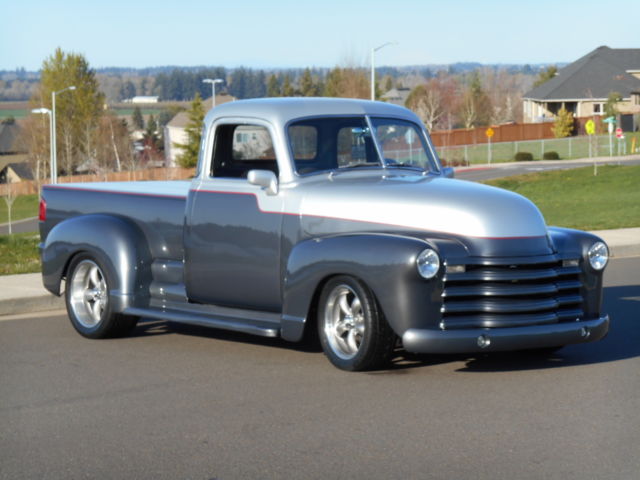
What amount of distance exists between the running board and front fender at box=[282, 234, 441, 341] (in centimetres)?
32

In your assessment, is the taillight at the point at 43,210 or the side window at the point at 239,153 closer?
the side window at the point at 239,153

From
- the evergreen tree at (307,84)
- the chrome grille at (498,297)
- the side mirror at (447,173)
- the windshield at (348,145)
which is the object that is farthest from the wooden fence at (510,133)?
the chrome grille at (498,297)

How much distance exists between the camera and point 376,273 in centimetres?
831

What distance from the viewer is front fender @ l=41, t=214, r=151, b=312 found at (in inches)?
406

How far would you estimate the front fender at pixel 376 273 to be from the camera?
Result: 8180 millimetres

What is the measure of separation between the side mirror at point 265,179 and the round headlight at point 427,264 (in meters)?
1.70

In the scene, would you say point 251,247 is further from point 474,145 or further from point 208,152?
point 474,145

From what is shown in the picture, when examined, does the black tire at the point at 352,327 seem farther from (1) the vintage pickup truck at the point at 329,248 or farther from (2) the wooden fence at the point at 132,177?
(2) the wooden fence at the point at 132,177

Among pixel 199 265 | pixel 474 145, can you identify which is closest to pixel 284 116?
pixel 199 265

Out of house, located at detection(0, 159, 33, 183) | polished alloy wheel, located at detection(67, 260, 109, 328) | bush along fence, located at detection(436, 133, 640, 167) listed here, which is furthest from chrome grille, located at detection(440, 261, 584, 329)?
house, located at detection(0, 159, 33, 183)

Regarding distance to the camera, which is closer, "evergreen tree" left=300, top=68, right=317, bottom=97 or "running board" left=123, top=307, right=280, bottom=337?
"running board" left=123, top=307, right=280, bottom=337

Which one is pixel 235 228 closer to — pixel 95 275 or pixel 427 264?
pixel 95 275

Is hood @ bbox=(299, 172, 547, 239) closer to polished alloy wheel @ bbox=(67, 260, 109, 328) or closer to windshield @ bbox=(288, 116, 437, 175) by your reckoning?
windshield @ bbox=(288, 116, 437, 175)

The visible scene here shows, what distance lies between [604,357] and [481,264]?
1749 millimetres
